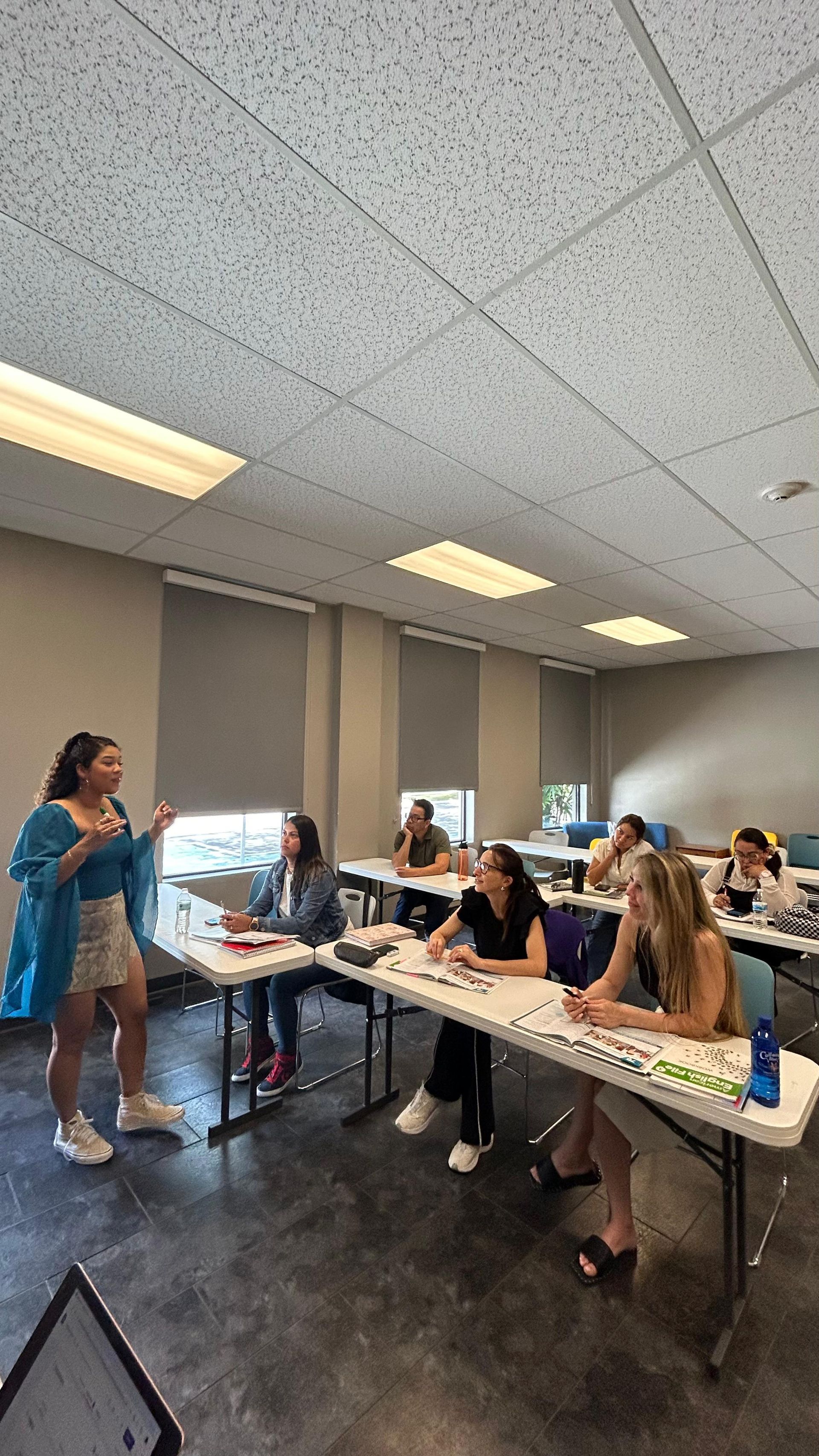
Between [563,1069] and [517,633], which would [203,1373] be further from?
[517,633]

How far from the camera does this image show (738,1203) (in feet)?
5.61

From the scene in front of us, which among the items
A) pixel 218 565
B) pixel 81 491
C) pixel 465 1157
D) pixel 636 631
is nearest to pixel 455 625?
pixel 636 631

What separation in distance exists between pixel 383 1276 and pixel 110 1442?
1.67 m

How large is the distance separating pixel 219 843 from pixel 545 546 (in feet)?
10.1

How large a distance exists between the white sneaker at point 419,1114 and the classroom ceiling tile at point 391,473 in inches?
105

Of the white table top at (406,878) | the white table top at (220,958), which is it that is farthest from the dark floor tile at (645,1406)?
the white table top at (406,878)

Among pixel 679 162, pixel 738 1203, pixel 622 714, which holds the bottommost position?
pixel 738 1203

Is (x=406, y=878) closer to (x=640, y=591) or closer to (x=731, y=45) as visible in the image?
(x=640, y=591)

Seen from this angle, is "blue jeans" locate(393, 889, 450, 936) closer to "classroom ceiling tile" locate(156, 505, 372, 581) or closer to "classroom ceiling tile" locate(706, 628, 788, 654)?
"classroom ceiling tile" locate(156, 505, 372, 581)

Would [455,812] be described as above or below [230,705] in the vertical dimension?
below

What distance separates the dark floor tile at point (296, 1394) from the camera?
139cm

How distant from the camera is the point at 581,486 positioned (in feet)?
9.14

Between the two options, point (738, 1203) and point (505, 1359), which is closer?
point (505, 1359)

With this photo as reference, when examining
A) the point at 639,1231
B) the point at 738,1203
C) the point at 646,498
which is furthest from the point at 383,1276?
the point at 646,498
